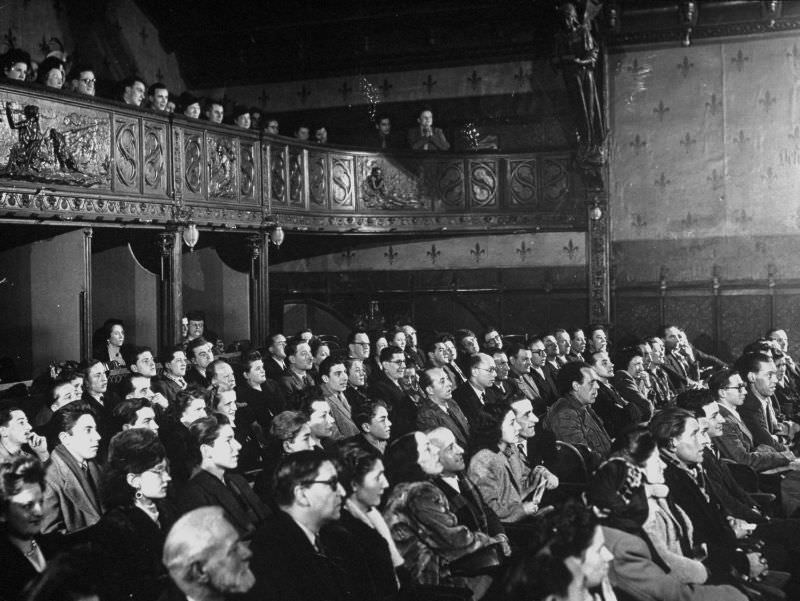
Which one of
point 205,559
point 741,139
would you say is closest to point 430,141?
point 741,139

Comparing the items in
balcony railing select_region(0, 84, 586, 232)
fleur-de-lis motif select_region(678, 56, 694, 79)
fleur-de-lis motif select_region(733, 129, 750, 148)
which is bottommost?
balcony railing select_region(0, 84, 586, 232)

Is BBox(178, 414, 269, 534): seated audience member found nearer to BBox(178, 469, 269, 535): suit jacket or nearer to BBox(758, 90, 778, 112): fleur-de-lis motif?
BBox(178, 469, 269, 535): suit jacket

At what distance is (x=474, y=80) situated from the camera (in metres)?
13.7

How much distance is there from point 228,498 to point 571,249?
9.84 meters

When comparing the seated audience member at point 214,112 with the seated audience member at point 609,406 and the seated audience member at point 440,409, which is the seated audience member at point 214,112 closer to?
the seated audience member at point 440,409

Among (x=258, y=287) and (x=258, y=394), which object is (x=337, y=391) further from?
(x=258, y=287)

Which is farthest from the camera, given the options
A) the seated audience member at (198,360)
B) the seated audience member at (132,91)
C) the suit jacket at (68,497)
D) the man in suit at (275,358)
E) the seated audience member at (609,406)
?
the seated audience member at (132,91)

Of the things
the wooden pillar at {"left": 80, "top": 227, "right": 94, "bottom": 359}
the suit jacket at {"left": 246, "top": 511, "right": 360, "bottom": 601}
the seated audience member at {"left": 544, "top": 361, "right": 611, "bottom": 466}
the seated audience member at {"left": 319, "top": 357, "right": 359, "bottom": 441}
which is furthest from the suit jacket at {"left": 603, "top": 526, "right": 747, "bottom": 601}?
the wooden pillar at {"left": 80, "top": 227, "right": 94, "bottom": 359}

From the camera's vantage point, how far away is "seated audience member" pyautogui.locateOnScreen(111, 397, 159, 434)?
5.01 m

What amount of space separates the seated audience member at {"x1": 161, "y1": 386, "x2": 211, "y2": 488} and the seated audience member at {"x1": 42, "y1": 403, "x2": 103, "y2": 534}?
552mm

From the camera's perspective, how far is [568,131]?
13164 millimetres

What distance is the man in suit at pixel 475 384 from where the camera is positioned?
7.38 metres

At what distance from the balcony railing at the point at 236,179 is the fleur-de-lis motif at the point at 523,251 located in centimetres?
70

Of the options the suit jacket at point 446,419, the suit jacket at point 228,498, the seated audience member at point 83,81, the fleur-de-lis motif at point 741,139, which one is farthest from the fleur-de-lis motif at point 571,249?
the suit jacket at point 228,498
